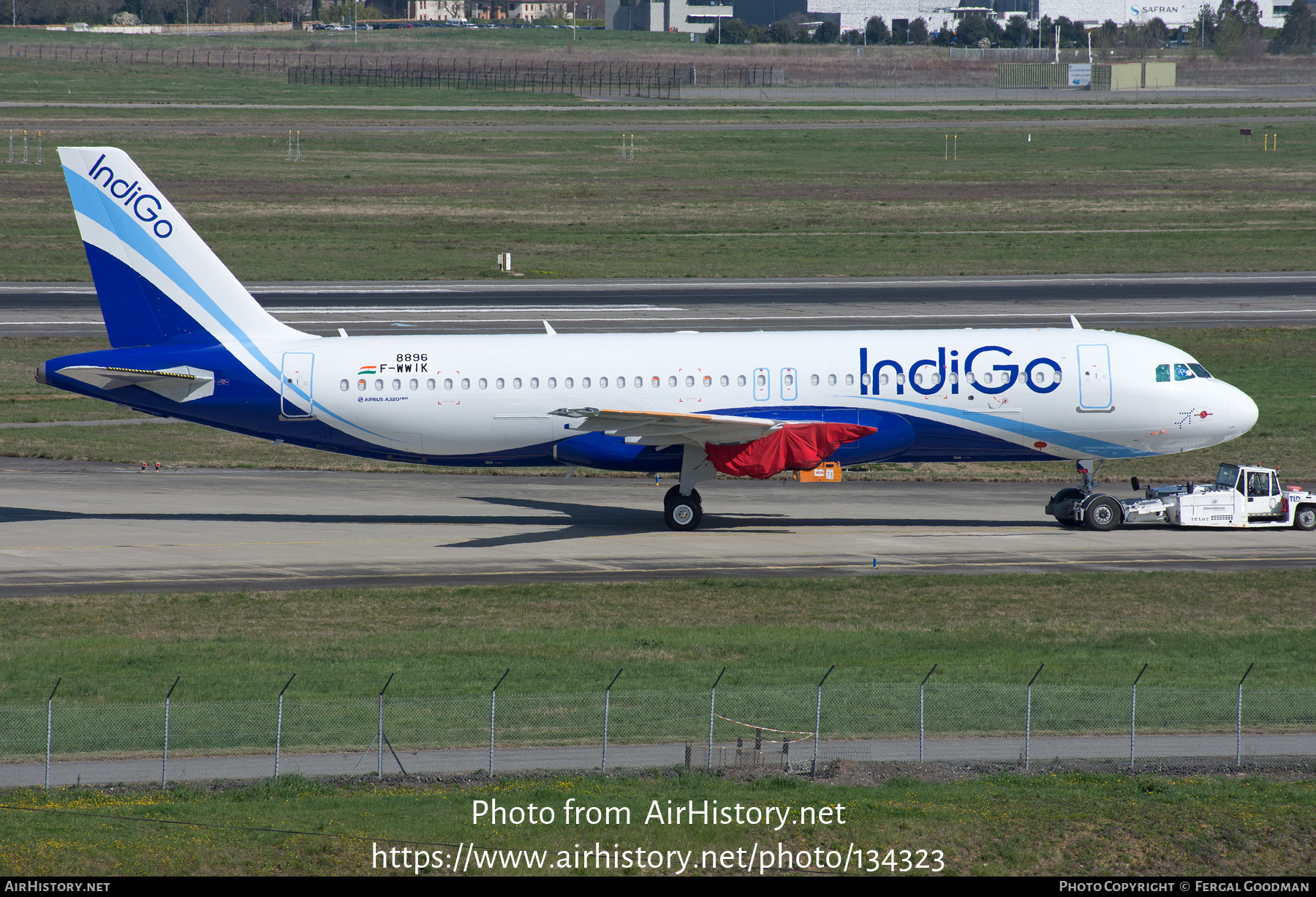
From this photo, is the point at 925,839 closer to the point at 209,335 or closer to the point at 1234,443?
the point at 209,335

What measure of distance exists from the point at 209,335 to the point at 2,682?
56.8 feet

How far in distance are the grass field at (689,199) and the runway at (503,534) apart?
4369 cm

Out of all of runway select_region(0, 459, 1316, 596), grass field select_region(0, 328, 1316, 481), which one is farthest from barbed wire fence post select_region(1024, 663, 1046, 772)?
grass field select_region(0, 328, 1316, 481)

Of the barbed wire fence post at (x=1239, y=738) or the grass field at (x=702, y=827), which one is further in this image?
the barbed wire fence post at (x=1239, y=738)

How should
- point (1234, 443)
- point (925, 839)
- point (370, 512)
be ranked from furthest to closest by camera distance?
point (1234, 443) → point (370, 512) → point (925, 839)

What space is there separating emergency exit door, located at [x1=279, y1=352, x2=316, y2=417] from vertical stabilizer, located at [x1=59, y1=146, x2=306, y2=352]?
17.1 inches

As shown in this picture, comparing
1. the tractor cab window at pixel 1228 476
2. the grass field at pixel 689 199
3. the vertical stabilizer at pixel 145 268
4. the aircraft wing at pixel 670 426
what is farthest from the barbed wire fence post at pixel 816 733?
the grass field at pixel 689 199

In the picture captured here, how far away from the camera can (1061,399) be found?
43375mm

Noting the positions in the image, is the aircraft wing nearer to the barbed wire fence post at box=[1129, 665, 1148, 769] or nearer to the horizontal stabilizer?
the horizontal stabilizer

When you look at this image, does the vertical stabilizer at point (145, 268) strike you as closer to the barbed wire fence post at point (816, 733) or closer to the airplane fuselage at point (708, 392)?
the airplane fuselage at point (708, 392)

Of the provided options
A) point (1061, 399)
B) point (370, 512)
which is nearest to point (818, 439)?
point (1061, 399)

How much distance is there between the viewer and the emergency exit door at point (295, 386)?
142 feet

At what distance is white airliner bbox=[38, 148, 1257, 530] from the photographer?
43125mm

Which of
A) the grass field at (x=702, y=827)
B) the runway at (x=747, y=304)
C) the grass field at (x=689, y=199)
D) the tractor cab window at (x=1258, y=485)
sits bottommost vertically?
the grass field at (x=702, y=827)
